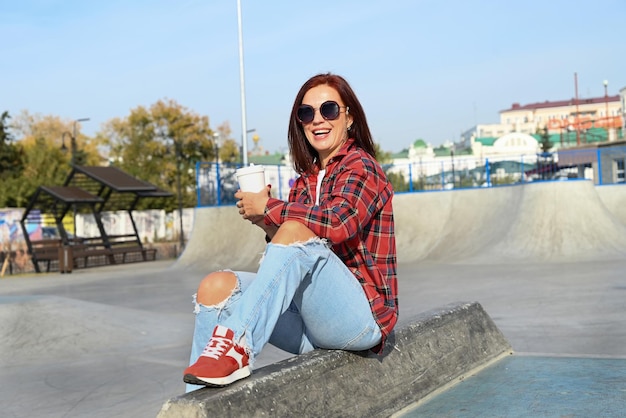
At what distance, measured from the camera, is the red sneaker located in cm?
237

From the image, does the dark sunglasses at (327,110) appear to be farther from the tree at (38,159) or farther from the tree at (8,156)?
the tree at (8,156)

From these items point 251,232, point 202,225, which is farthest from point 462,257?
point 202,225

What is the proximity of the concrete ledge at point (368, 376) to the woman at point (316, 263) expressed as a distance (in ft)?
0.32

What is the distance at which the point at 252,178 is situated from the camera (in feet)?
9.42

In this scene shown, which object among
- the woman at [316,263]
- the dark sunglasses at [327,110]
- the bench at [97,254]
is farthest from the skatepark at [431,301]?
the bench at [97,254]

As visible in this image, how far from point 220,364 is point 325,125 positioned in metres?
1.25

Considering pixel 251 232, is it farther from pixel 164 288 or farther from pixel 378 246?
pixel 378 246

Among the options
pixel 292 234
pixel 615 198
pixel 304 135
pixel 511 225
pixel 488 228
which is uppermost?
pixel 304 135

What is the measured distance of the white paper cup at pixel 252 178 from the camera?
2840 millimetres

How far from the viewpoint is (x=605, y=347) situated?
583 cm

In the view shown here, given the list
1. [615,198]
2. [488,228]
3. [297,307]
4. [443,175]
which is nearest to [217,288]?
[297,307]

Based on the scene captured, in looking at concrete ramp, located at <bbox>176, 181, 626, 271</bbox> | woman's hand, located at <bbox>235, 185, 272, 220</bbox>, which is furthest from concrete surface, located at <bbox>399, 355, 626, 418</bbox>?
concrete ramp, located at <bbox>176, 181, 626, 271</bbox>

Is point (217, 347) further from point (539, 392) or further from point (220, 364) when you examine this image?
point (539, 392)

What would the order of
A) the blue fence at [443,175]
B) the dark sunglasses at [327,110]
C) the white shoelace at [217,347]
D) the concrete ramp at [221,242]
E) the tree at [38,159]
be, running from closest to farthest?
the white shoelace at [217,347]
the dark sunglasses at [327,110]
the concrete ramp at [221,242]
the blue fence at [443,175]
the tree at [38,159]
